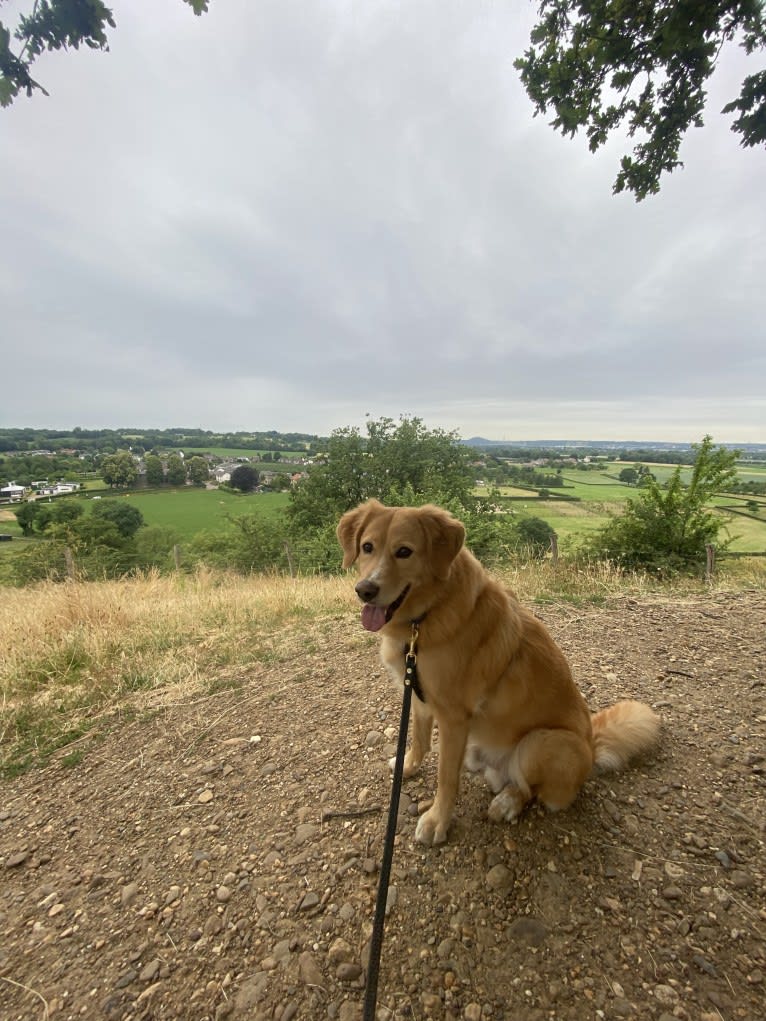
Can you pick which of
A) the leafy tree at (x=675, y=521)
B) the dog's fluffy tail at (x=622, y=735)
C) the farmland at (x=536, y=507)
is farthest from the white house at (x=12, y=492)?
the dog's fluffy tail at (x=622, y=735)

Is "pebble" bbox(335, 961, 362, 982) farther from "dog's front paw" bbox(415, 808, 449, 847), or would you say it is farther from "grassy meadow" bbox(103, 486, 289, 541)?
"grassy meadow" bbox(103, 486, 289, 541)

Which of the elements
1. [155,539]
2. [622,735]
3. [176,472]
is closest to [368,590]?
[622,735]

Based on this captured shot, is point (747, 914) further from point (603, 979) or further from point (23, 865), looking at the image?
point (23, 865)

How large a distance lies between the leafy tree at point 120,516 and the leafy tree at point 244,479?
9.83 metres

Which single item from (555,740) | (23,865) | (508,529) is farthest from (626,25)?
(508,529)

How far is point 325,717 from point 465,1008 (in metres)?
1.94

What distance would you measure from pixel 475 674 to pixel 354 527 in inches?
45.5

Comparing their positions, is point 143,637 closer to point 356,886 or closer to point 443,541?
point 356,886

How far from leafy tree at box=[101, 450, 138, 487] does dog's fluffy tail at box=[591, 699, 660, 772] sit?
151 feet

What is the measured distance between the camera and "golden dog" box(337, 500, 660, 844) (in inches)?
83.8

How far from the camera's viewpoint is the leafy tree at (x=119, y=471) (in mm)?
39125

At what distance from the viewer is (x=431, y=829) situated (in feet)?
6.99

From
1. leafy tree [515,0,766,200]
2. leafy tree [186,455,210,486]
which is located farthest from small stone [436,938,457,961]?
leafy tree [186,455,210,486]

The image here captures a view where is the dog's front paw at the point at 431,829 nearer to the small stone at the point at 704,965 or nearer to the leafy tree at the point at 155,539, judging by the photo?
the small stone at the point at 704,965
